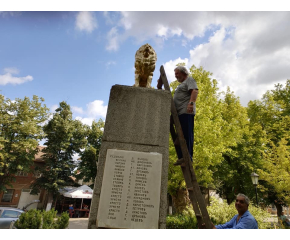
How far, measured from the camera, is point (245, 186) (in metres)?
18.9

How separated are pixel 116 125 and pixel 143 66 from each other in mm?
1812

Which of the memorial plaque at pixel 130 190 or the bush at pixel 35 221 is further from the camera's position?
the bush at pixel 35 221

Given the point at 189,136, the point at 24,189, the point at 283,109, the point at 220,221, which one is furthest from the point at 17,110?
the point at 283,109

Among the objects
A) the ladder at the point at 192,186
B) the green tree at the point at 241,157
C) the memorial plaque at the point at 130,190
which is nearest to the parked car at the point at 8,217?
the memorial plaque at the point at 130,190

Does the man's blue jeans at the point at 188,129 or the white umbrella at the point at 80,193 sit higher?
the man's blue jeans at the point at 188,129

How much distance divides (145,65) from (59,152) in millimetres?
26743

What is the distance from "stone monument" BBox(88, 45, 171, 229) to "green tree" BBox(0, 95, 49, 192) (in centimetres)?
2449

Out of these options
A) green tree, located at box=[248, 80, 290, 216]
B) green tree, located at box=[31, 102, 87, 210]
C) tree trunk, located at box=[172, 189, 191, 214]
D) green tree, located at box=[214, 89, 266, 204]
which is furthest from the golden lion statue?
green tree, located at box=[31, 102, 87, 210]

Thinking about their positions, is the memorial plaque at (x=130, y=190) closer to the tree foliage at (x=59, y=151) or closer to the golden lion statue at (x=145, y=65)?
the golden lion statue at (x=145, y=65)

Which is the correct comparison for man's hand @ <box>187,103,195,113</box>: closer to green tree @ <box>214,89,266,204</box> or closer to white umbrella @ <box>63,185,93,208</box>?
green tree @ <box>214,89,266,204</box>

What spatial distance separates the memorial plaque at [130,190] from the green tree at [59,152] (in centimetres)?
2517

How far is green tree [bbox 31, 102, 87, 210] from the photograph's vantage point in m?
25.4

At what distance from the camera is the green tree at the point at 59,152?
25.4 metres

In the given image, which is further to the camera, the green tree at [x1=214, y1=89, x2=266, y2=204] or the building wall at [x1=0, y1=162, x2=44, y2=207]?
the building wall at [x1=0, y1=162, x2=44, y2=207]
